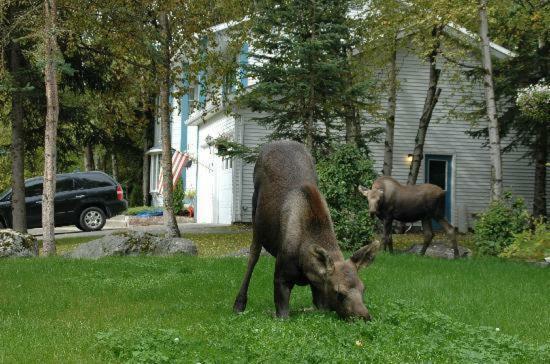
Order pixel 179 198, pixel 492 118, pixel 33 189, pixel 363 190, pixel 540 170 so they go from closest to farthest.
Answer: pixel 363 190, pixel 492 118, pixel 540 170, pixel 33 189, pixel 179 198

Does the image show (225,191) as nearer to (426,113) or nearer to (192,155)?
(192,155)

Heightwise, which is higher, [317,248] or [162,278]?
[317,248]

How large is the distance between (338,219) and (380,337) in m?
10.8

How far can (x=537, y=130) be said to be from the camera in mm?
25156

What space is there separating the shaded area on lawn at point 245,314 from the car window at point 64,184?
13.8m

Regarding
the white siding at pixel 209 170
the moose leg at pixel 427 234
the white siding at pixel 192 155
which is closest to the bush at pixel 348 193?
the moose leg at pixel 427 234

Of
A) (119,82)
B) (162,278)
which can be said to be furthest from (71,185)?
(162,278)

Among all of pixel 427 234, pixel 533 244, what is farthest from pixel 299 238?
pixel 427 234

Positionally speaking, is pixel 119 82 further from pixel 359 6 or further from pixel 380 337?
pixel 380 337

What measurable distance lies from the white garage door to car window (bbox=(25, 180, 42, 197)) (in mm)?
6353

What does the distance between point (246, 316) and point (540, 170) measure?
19.3 metres

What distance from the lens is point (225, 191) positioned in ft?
102

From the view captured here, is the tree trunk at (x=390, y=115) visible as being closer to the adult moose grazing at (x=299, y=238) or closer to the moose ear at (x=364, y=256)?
the adult moose grazing at (x=299, y=238)

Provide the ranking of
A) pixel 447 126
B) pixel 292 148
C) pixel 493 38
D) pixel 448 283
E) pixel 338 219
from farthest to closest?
pixel 447 126 < pixel 493 38 < pixel 338 219 < pixel 448 283 < pixel 292 148
